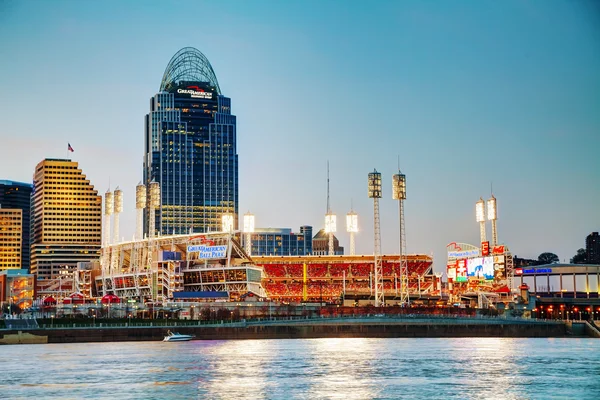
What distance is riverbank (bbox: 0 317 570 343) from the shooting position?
17925 cm

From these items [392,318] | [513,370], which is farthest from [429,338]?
[513,370]

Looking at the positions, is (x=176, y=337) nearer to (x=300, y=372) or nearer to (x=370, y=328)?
(x=370, y=328)

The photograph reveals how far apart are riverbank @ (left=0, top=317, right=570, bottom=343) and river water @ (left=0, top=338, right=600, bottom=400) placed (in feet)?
96.6

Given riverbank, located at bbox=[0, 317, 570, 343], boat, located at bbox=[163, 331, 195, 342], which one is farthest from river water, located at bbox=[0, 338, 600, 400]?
riverbank, located at bbox=[0, 317, 570, 343]

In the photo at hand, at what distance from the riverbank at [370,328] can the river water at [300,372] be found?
29459 mm

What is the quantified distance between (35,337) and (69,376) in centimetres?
6829

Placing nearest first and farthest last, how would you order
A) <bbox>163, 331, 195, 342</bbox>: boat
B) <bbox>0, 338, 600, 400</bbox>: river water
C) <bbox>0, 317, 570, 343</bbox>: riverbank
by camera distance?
1. <bbox>0, 338, 600, 400</bbox>: river water
2. <bbox>163, 331, 195, 342</bbox>: boat
3. <bbox>0, 317, 570, 343</bbox>: riverbank

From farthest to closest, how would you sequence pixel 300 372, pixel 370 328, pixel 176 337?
pixel 370 328 → pixel 176 337 → pixel 300 372

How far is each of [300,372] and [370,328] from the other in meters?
84.9

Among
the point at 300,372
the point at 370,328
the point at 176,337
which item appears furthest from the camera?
the point at 370,328

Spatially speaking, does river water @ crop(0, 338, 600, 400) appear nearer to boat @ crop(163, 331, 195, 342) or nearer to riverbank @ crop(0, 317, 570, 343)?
boat @ crop(163, 331, 195, 342)

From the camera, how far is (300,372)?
103688 millimetres

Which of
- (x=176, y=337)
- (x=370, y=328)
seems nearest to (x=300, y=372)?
(x=176, y=337)

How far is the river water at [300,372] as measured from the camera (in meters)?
85.1
